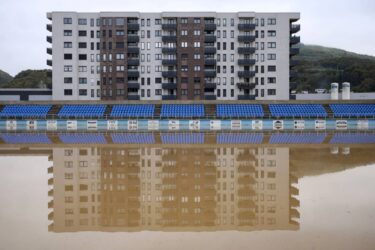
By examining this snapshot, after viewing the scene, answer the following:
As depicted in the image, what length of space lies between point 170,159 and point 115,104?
3523cm

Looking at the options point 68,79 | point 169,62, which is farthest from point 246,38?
point 68,79

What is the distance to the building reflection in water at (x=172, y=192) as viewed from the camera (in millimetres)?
13500

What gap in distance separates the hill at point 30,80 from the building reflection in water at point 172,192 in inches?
4236

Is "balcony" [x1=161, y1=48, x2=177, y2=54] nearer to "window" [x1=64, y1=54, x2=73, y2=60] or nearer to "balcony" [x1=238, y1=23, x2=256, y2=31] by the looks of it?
"balcony" [x1=238, y1=23, x2=256, y2=31]

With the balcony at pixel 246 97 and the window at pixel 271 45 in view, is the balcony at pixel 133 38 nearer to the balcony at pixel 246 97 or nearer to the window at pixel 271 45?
the balcony at pixel 246 97

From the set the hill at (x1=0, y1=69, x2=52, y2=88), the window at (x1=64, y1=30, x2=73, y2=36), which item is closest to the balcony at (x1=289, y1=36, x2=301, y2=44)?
the window at (x1=64, y1=30, x2=73, y2=36)

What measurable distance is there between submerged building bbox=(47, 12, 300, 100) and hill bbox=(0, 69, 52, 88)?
5150 centimetres

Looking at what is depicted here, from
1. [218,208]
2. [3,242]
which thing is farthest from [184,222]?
[3,242]

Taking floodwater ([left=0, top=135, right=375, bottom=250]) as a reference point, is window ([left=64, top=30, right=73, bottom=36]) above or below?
above

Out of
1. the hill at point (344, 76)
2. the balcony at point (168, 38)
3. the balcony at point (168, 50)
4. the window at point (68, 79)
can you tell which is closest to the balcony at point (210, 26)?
the balcony at point (168, 38)

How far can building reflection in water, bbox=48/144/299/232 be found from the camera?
44.3 feet

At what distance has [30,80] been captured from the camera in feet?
434

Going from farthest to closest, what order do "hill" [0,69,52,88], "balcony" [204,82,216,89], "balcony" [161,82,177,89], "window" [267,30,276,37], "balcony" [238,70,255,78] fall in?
"hill" [0,69,52,88]
"window" [267,30,276,37]
"balcony" [238,70,255,78]
"balcony" [204,82,216,89]
"balcony" [161,82,177,89]

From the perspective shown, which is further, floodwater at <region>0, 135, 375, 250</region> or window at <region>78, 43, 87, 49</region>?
window at <region>78, 43, 87, 49</region>
